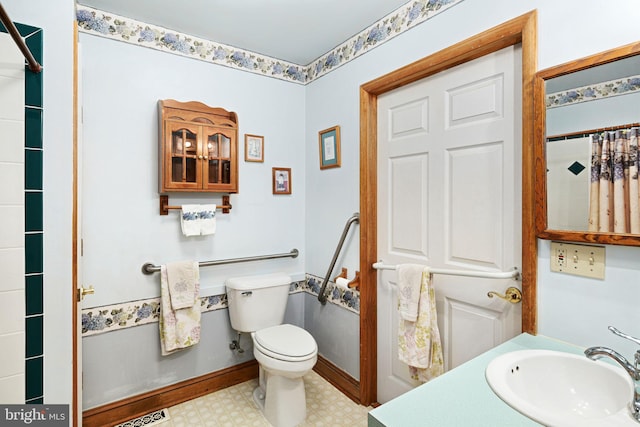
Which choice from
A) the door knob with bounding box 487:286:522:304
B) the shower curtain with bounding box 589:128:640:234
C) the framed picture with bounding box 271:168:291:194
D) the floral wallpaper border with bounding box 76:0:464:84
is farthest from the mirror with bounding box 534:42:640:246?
the framed picture with bounding box 271:168:291:194

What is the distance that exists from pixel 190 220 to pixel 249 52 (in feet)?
Answer: 4.03

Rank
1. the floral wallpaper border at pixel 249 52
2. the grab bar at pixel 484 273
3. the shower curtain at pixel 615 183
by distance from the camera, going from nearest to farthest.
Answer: the shower curtain at pixel 615 183 → the grab bar at pixel 484 273 → the floral wallpaper border at pixel 249 52

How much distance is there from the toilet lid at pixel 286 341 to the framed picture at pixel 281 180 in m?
0.96

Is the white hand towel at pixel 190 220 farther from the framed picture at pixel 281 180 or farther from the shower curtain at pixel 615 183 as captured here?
the shower curtain at pixel 615 183

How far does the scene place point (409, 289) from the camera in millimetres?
1661

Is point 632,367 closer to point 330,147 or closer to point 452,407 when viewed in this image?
point 452,407

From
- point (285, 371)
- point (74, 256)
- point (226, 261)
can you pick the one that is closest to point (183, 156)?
point (226, 261)

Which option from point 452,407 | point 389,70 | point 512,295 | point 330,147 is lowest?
point 452,407

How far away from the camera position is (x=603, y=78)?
A: 1090 mm

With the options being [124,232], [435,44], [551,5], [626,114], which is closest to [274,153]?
[124,232]

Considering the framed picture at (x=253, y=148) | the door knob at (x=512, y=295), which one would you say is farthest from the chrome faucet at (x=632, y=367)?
the framed picture at (x=253, y=148)

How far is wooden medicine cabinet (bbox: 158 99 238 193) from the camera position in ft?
6.29

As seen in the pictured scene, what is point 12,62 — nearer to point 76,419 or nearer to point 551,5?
point 76,419

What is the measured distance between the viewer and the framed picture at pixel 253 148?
2311 mm
